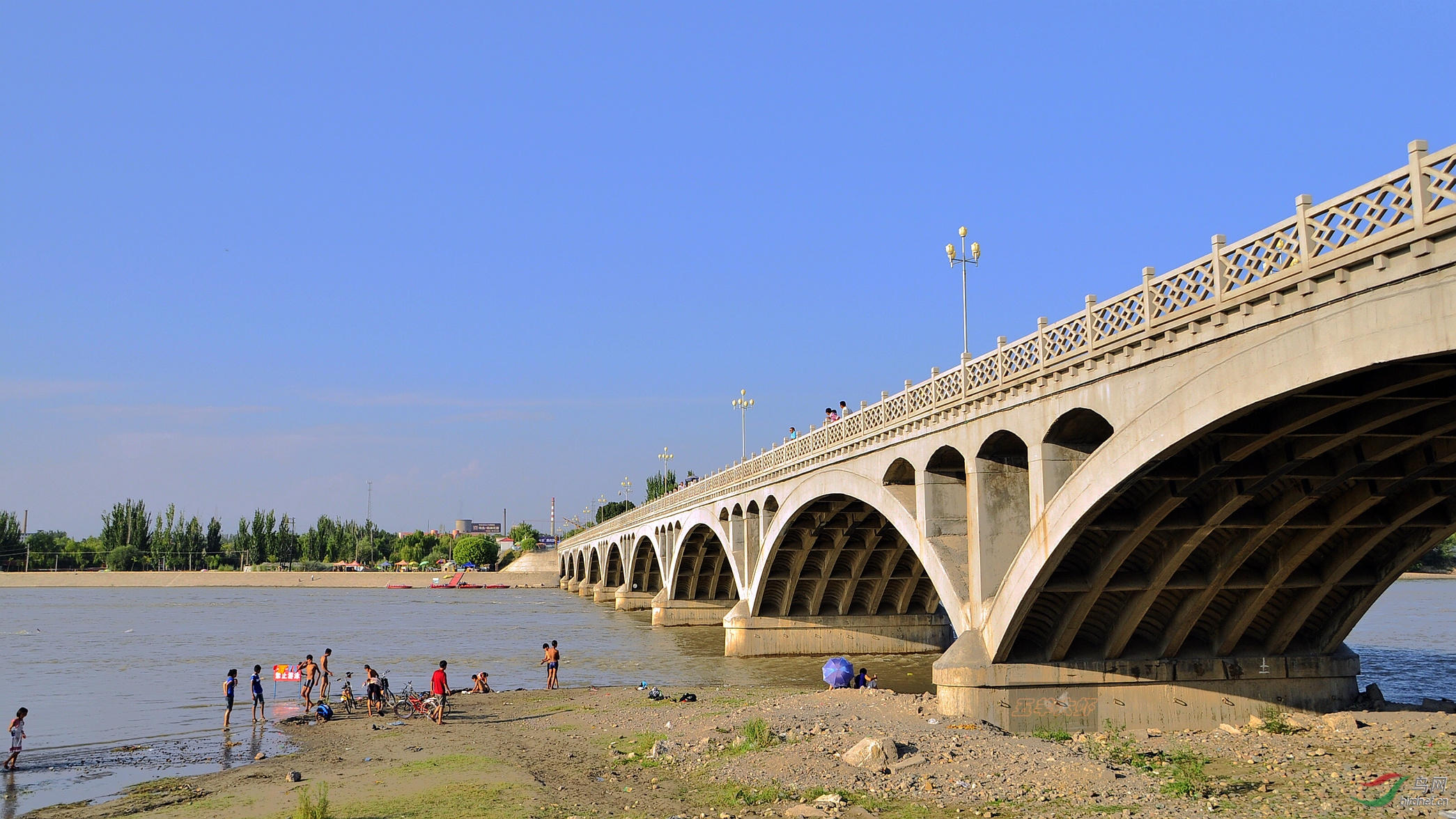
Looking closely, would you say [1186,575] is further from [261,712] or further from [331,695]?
[331,695]

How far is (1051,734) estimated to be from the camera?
73.2 ft

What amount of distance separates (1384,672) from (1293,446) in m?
23.6

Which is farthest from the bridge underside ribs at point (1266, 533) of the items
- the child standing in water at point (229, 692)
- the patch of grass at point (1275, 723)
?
the child standing in water at point (229, 692)

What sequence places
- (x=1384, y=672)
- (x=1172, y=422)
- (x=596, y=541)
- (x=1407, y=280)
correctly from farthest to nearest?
(x=596, y=541)
(x=1384, y=672)
(x=1172, y=422)
(x=1407, y=280)

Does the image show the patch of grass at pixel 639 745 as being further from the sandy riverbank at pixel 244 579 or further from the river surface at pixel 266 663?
the sandy riverbank at pixel 244 579

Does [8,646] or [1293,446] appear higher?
[1293,446]

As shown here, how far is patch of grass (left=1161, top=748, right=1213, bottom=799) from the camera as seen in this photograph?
16.8 meters

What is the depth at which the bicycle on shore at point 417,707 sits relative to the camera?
2742 cm

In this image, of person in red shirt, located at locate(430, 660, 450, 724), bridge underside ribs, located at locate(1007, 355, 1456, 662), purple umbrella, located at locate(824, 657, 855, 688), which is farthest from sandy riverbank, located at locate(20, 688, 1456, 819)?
purple umbrella, located at locate(824, 657, 855, 688)

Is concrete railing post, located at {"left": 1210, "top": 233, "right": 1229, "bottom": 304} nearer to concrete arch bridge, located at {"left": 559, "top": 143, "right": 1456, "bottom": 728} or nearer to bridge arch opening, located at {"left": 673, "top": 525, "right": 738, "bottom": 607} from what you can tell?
concrete arch bridge, located at {"left": 559, "top": 143, "right": 1456, "bottom": 728}

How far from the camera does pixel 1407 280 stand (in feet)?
40.3

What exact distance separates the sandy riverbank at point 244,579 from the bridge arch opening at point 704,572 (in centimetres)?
7976

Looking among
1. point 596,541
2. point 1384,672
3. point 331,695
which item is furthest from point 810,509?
point 596,541
